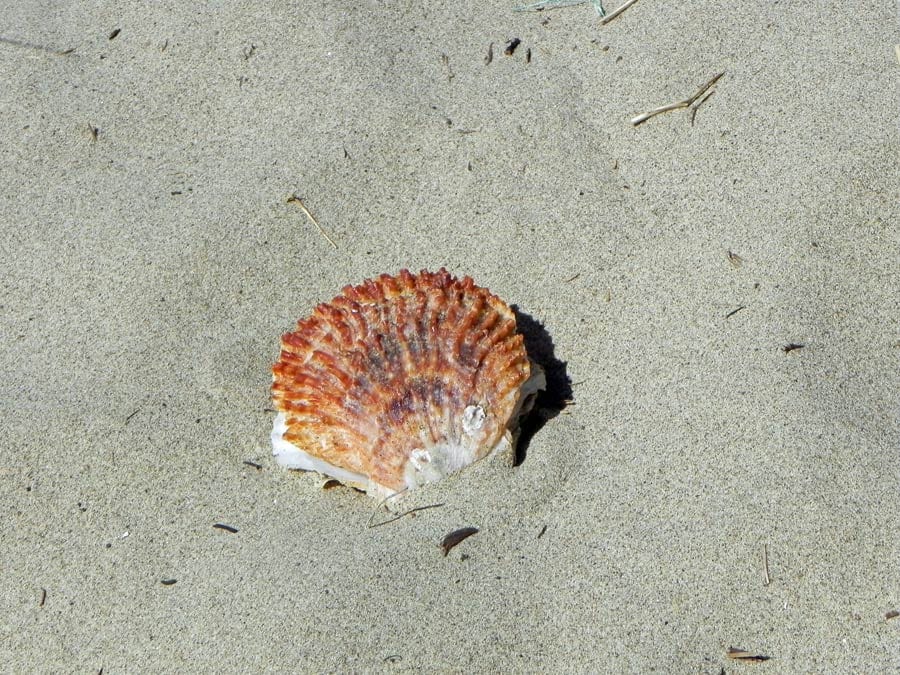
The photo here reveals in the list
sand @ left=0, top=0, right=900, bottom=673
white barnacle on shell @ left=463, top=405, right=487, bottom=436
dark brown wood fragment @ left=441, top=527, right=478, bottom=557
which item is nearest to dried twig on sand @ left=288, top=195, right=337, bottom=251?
sand @ left=0, top=0, right=900, bottom=673

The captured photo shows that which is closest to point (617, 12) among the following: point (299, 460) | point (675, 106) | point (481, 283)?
point (675, 106)

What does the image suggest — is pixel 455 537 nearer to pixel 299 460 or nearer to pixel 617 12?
pixel 299 460

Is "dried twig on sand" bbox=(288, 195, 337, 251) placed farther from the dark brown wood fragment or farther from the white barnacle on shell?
the dark brown wood fragment

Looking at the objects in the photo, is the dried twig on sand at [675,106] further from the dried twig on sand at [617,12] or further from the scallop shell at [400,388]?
the scallop shell at [400,388]

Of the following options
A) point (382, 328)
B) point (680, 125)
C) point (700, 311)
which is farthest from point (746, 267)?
point (382, 328)

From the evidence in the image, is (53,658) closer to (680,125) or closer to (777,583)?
(777,583)
